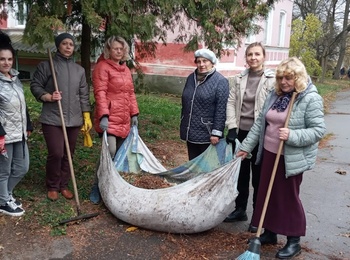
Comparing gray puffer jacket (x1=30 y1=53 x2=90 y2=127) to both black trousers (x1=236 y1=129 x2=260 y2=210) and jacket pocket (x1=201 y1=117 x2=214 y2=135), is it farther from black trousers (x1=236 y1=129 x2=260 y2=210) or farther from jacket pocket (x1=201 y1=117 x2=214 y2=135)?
black trousers (x1=236 y1=129 x2=260 y2=210)

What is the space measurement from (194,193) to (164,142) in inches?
157

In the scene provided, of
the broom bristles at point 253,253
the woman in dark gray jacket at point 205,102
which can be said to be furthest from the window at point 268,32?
the broom bristles at point 253,253

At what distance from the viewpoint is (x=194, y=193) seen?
11.9ft

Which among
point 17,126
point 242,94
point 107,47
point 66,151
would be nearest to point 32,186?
point 66,151

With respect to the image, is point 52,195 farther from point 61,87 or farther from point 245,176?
Result: point 245,176

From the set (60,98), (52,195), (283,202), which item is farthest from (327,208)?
(60,98)

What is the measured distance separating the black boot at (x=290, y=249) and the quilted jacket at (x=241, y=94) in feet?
3.73

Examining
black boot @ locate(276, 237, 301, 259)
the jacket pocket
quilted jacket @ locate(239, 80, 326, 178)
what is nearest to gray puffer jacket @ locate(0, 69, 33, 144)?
the jacket pocket

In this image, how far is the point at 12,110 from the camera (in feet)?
12.2

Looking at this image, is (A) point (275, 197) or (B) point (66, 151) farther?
(B) point (66, 151)

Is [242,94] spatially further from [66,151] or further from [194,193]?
[66,151]

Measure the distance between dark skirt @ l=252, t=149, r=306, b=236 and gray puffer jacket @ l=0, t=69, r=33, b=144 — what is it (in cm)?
222

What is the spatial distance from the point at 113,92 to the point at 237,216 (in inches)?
70.3

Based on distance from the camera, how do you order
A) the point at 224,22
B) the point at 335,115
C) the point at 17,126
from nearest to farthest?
the point at 17,126 → the point at 224,22 → the point at 335,115
